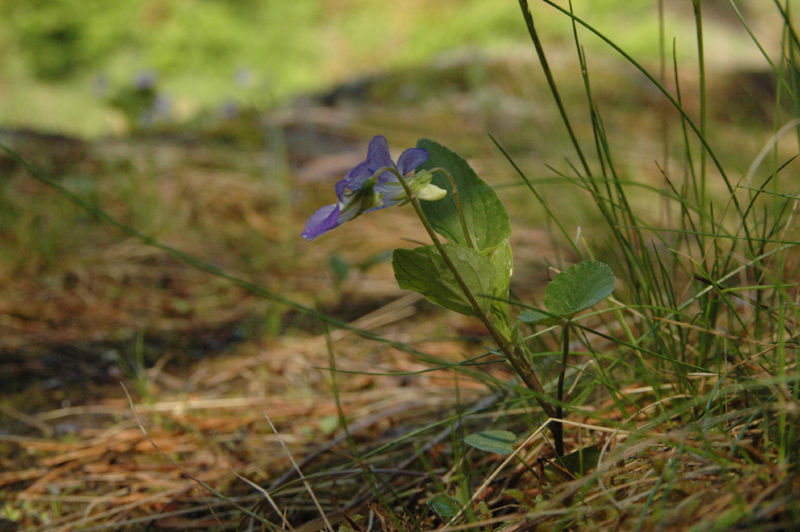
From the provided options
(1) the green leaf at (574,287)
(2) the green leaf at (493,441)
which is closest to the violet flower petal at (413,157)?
(1) the green leaf at (574,287)

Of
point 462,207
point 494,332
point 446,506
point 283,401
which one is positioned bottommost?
point 283,401

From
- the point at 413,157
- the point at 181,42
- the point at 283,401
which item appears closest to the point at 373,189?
the point at 413,157

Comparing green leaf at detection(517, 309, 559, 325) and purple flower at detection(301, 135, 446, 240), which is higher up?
purple flower at detection(301, 135, 446, 240)

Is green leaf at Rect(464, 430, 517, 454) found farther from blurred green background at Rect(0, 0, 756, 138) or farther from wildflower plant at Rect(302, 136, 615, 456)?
blurred green background at Rect(0, 0, 756, 138)

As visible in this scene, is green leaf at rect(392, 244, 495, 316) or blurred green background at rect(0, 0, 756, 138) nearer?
green leaf at rect(392, 244, 495, 316)

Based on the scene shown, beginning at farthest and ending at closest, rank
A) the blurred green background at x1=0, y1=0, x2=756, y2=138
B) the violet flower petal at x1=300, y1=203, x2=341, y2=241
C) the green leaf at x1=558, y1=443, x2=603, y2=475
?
the blurred green background at x1=0, y1=0, x2=756, y2=138, the green leaf at x1=558, y1=443, x2=603, y2=475, the violet flower petal at x1=300, y1=203, x2=341, y2=241

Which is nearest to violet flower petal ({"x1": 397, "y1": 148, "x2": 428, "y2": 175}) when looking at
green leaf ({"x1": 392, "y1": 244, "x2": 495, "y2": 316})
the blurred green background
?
green leaf ({"x1": 392, "y1": 244, "x2": 495, "y2": 316})

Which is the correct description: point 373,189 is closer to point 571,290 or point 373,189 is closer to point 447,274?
point 447,274
